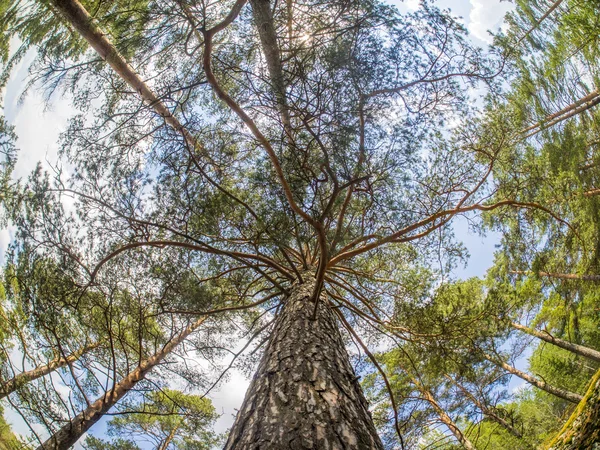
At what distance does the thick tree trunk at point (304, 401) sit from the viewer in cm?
152

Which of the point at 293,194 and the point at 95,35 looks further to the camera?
the point at 95,35

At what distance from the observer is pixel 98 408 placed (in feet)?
14.5

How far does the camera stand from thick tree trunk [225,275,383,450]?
1.52 metres

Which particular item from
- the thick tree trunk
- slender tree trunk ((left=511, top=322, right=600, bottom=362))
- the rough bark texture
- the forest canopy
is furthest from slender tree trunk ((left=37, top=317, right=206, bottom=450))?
slender tree trunk ((left=511, top=322, right=600, bottom=362))

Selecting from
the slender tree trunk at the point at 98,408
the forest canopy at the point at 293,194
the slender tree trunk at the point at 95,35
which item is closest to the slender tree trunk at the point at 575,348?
the forest canopy at the point at 293,194

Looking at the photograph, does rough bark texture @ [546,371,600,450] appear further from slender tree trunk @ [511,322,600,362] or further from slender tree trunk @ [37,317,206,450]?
slender tree trunk @ [511,322,600,362]

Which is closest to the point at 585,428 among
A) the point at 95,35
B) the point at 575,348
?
the point at 575,348

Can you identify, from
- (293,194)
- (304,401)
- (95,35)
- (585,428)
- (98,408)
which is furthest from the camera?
(95,35)

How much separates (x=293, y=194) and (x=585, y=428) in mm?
2559

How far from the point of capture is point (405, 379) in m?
6.16

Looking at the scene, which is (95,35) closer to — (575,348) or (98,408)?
(98,408)

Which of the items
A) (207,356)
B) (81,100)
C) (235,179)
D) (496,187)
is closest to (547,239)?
(496,187)

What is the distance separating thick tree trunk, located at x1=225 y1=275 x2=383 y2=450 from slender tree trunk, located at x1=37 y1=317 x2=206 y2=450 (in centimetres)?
213

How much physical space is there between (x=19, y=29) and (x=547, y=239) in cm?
825
